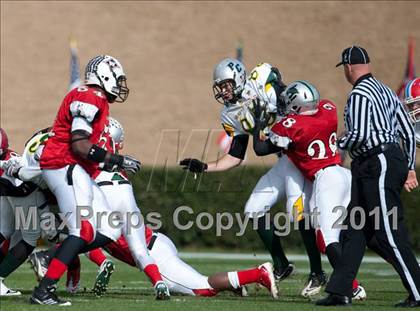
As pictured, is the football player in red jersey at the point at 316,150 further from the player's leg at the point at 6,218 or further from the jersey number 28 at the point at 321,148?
the player's leg at the point at 6,218

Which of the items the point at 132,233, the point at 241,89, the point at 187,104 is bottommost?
the point at 187,104

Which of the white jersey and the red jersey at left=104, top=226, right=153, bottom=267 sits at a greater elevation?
the white jersey

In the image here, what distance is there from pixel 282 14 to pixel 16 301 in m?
24.6

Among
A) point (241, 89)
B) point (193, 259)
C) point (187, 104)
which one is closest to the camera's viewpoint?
point (241, 89)

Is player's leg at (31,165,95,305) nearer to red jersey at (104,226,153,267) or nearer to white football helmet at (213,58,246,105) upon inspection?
red jersey at (104,226,153,267)

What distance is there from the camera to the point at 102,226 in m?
7.94

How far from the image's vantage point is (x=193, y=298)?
8.35m

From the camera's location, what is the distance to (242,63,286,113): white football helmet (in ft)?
31.4

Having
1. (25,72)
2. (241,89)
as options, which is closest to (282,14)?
(25,72)

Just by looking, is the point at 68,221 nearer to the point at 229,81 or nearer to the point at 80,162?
the point at 80,162

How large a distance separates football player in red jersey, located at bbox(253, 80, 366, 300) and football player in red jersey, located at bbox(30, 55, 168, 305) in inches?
52.0

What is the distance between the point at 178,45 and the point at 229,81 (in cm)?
2133

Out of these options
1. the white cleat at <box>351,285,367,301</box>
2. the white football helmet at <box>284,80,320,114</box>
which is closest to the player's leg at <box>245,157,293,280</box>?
the white football helmet at <box>284,80,320,114</box>

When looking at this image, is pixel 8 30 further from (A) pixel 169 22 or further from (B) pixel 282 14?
(B) pixel 282 14
